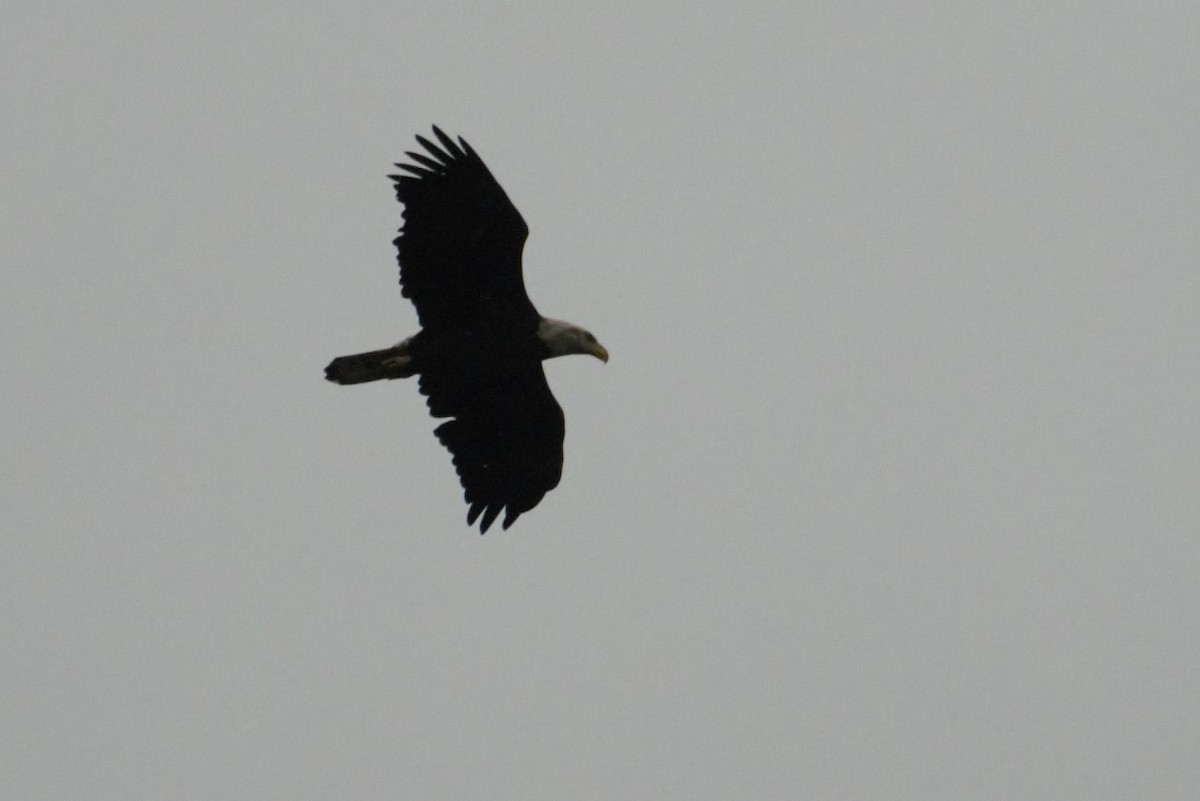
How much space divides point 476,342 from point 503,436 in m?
0.85

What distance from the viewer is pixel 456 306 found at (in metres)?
20.1

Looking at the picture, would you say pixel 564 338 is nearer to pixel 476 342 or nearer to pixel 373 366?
pixel 476 342

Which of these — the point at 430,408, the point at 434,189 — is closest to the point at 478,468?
the point at 430,408

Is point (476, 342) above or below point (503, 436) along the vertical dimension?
above

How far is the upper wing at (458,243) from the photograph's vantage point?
776 inches

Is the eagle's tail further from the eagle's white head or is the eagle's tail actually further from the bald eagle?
the eagle's white head

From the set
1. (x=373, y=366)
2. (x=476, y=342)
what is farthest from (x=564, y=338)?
(x=373, y=366)

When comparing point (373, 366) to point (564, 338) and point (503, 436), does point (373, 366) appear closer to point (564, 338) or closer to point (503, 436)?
point (503, 436)

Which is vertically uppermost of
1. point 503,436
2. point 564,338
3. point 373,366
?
point 564,338

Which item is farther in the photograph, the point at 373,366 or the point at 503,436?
the point at 503,436

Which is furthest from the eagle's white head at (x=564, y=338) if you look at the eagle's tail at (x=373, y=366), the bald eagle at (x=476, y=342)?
the eagle's tail at (x=373, y=366)

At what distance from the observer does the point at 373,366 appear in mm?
20281

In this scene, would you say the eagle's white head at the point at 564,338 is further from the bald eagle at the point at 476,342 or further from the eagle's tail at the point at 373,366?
the eagle's tail at the point at 373,366

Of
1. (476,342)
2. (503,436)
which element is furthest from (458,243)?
(503,436)
